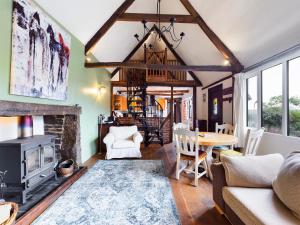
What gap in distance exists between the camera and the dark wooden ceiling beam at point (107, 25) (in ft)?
14.1

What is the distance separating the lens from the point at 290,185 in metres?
1.37

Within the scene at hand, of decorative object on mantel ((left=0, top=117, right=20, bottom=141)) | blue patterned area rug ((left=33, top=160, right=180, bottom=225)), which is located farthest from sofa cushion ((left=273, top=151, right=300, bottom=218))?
decorative object on mantel ((left=0, top=117, right=20, bottom=141))

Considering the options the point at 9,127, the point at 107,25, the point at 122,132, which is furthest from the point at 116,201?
the point at 107,25

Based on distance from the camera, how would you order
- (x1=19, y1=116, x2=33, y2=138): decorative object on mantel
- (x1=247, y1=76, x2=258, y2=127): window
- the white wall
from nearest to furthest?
(x1=19, y1=116, x2=33, y2=138): decorative object on mantel → (x1=247, y1=76, x2=258, y2=127): window → the white wall

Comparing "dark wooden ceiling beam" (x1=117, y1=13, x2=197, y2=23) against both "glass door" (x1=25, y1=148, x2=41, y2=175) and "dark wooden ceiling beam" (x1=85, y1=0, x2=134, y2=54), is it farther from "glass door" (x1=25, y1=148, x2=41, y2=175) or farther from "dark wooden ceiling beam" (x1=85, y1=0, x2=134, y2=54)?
"glass door" (x1=25, y1=148, x2=41, y2=175)

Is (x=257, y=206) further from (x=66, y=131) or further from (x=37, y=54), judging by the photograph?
(x=66, y=131)

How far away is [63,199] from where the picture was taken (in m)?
2.41

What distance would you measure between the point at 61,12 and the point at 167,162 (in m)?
3.64

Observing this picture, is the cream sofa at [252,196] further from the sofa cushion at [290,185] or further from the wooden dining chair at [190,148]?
Answer: the wooden dining chair at [190,148]

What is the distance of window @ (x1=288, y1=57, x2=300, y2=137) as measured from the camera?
3.01m

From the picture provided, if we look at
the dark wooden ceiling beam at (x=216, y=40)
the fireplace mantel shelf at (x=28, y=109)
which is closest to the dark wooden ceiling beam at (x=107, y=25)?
the dark wooden ceiling beam at (x=216, y=40)

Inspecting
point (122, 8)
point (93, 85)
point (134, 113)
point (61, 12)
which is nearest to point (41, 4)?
point (61, 12)

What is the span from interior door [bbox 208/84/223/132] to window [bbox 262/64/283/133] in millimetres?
2033

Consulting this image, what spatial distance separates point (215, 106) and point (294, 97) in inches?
133
